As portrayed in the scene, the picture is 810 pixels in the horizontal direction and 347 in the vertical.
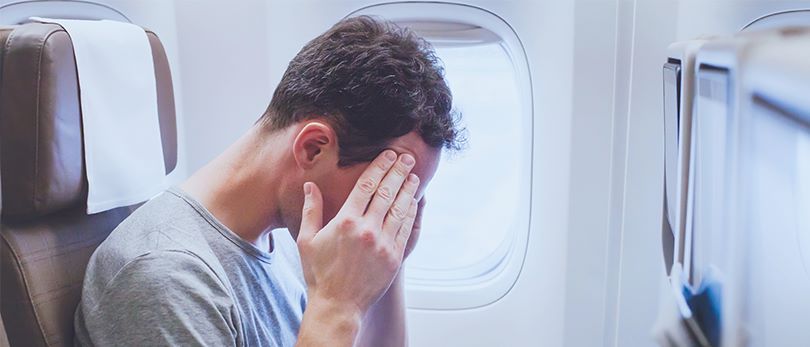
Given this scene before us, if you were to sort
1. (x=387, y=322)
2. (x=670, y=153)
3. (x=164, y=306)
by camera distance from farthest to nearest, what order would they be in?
1. (x=387, y=322)
2. (x=670, y=153)
3. (x=164, y=306)

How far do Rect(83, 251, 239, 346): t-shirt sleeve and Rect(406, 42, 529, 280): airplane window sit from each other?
1.12m

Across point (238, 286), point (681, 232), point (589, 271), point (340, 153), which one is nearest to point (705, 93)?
point (681, 232)

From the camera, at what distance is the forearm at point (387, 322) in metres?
1.59

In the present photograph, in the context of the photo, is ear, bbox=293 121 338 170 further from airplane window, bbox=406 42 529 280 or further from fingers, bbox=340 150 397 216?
airplane window, bbox=406 42 529 280

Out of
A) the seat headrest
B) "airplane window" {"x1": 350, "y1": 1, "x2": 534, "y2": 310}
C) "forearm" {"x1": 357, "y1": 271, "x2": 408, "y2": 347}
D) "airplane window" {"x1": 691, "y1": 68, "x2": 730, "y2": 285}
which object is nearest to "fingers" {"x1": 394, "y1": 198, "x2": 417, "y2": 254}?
"forearm" {"x1": 357, "y1": 271, "x2": 408, "y2": 347}

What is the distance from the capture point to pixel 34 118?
1165 mm

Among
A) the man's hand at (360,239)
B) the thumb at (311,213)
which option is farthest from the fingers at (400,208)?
the thumb at (311,213)

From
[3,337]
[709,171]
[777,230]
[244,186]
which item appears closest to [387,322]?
[244,186]

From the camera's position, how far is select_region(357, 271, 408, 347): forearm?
1.59m

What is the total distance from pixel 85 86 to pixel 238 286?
17.9 inches

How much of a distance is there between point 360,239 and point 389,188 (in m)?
0.10

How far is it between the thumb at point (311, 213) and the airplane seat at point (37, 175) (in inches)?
16.4

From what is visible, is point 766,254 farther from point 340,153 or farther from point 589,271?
point 589,271

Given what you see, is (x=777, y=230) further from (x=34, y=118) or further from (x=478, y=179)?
(x=478, y=179)
